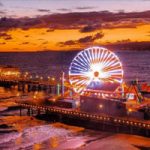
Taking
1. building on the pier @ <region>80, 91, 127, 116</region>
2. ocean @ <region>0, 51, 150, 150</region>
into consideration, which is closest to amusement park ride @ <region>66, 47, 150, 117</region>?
building on the pier @ <region>80, 91, 127, 116</region>

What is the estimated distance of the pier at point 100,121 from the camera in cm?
5091

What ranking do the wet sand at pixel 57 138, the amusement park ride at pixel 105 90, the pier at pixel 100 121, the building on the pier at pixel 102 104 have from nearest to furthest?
1. the wet sand at pixel 57 138
2. the pier at pixel 100 121
3. the building on the pier at pixel 102 104
4. the amusement park ride at pixel 105 90

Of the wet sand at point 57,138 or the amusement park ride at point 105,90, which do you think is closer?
the wet sand at point 57,138

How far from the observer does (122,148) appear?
46.7 meters

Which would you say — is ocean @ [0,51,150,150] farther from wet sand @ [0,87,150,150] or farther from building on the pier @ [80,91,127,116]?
building on the pier @ [80,91,127,116]

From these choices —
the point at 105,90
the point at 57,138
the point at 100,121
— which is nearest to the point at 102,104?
the point at 100,121

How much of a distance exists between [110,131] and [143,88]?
54.1ft

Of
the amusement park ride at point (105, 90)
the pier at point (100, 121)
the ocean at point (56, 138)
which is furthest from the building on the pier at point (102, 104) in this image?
the ocean at point (56, 138)

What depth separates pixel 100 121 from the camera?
56.3 metres

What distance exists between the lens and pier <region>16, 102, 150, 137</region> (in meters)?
50.9

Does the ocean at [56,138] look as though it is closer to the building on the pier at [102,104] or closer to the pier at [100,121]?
the pier at [100,121]

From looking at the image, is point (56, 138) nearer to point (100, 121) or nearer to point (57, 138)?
point (57, 138)

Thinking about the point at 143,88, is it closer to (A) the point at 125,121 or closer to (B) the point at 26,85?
(A) the point at 125,121

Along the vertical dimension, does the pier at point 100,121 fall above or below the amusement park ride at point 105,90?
below
